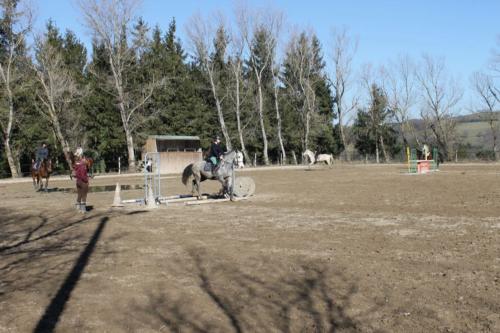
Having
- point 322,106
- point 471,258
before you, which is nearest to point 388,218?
point 471,258

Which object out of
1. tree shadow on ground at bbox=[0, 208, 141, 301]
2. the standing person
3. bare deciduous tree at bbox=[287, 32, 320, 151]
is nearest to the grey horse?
tree shadow on ground at bbox=[0, 208, 141, 301]

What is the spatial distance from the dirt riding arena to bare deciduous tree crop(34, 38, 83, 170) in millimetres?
30773

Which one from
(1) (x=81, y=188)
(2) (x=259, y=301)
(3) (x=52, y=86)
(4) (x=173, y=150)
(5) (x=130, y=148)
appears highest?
(3) (x=52, y=86)

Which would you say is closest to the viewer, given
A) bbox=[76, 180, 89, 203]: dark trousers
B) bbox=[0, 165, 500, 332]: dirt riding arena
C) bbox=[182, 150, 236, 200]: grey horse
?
bbox=[0, 165, 500, 332]: dirt riding arena

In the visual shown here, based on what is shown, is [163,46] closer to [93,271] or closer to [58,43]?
[58,43]

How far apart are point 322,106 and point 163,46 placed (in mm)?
21588

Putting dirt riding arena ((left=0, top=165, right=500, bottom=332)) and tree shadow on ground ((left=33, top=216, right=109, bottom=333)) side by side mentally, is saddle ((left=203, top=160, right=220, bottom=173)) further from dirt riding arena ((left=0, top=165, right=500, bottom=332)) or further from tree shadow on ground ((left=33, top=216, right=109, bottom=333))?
tree shadow on ground ((left=33, top=216, right=109, bottom=333))

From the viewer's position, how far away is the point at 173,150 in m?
44.2

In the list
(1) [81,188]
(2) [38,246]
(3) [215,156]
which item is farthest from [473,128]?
(2) [38,246]

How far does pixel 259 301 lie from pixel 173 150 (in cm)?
3949

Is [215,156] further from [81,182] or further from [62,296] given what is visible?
[62,296]

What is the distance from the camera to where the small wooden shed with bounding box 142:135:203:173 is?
42469mm

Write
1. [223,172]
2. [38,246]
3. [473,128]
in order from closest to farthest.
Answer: [38,246], [223,172], [473,128]

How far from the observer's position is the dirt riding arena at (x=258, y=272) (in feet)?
16.1
